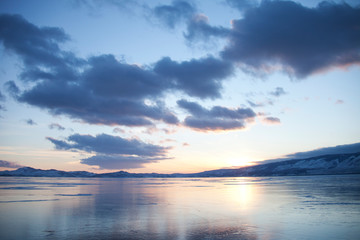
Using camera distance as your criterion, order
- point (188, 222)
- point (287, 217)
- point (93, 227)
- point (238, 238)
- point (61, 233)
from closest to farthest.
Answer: point (238, 238) < point (61, 233) < point (93, 227) < point (188, 222) < point (287, 217)

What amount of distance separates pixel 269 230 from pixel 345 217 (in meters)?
7.67

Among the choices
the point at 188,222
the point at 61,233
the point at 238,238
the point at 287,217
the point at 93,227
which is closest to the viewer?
the point at 238,238

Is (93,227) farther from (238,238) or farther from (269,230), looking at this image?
(269,230)

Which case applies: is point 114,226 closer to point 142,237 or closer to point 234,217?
point 142,237

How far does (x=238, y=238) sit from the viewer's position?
14219 millimetres

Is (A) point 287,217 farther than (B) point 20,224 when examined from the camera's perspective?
Yes

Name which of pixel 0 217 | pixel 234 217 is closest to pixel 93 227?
pixel 0 217

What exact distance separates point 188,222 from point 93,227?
6.25 metres

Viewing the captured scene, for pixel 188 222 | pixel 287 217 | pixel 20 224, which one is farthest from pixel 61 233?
pixel 287 217

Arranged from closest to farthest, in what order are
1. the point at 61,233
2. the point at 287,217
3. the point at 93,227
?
the point at 61,233 < the point at 93,227 < the point at 287,217

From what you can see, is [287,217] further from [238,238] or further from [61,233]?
[61,233]

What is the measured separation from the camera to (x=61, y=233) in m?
15.6

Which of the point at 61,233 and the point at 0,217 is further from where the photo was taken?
the point at 0,217

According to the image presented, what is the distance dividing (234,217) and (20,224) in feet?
49.3
